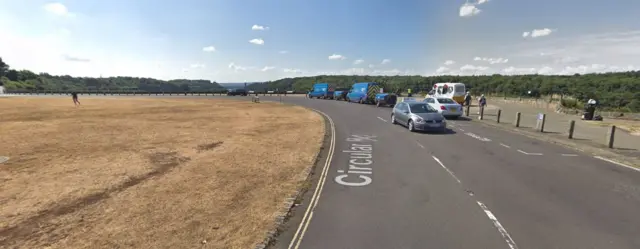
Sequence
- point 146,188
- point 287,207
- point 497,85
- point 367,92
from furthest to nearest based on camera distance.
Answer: point 497,85, point 367,92, point 146,188, point 287,207

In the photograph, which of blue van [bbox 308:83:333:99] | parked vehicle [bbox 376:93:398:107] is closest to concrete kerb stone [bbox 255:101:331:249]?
parked vehicle [bbox 376:93:398:107]

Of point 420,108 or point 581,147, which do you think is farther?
point 420,108

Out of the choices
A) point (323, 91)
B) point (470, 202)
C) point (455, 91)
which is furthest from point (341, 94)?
point (470, 202)

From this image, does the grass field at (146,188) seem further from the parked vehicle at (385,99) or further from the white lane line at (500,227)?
the parked vehicle at (385,99)

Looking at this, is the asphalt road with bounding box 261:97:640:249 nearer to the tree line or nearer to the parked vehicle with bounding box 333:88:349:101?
the tree line

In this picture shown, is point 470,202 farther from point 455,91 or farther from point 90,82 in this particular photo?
point 90,82

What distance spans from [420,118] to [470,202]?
10.0m

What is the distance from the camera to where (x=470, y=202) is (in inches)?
277

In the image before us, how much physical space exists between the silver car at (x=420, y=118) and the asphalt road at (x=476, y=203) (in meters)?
4.38

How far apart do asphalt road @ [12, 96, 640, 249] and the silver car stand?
13.9 feet

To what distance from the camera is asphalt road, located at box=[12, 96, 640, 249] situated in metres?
5.42

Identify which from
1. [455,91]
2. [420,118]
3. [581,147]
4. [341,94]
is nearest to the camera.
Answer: [581,147]

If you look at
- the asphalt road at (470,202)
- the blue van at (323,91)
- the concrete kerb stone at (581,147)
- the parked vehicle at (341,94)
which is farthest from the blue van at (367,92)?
the asphalt road at (470,202)

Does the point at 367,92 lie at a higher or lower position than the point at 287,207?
Result: higher
